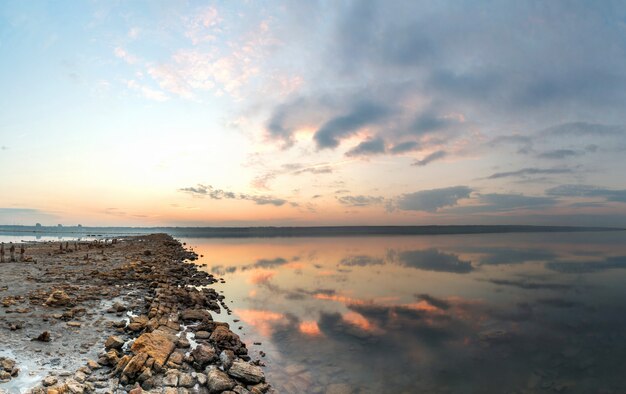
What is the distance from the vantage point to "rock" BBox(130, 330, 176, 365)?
36.0ft

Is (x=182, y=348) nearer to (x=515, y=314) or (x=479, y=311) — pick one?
(x=479, y=311)

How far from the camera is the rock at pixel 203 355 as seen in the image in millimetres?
11797

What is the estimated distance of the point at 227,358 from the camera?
12352mm

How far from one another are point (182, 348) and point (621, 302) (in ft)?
103

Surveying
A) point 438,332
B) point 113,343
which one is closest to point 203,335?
point 113,343

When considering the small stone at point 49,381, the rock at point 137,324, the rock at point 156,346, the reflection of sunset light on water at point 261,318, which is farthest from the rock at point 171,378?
the reflection of sunset light on water at point 261,318

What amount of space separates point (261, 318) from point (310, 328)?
3.83 meters

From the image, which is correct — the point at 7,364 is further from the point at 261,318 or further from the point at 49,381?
the point at 261,318

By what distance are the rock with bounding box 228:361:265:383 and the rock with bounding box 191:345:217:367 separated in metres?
1.04

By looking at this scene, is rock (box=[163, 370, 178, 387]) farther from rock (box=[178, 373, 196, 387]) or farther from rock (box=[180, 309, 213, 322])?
rock (box=[180, 309, 213, 322])

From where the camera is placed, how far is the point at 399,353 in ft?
49.2

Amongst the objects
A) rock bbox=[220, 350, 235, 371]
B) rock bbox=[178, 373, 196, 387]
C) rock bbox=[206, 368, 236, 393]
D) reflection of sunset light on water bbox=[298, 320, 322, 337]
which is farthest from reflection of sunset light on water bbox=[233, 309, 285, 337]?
rock bbox=[178, 373, 196, 387]

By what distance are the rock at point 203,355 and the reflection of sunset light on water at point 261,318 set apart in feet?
17.7

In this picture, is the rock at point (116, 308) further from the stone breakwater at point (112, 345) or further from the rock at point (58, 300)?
the rock at point (58, 300)
